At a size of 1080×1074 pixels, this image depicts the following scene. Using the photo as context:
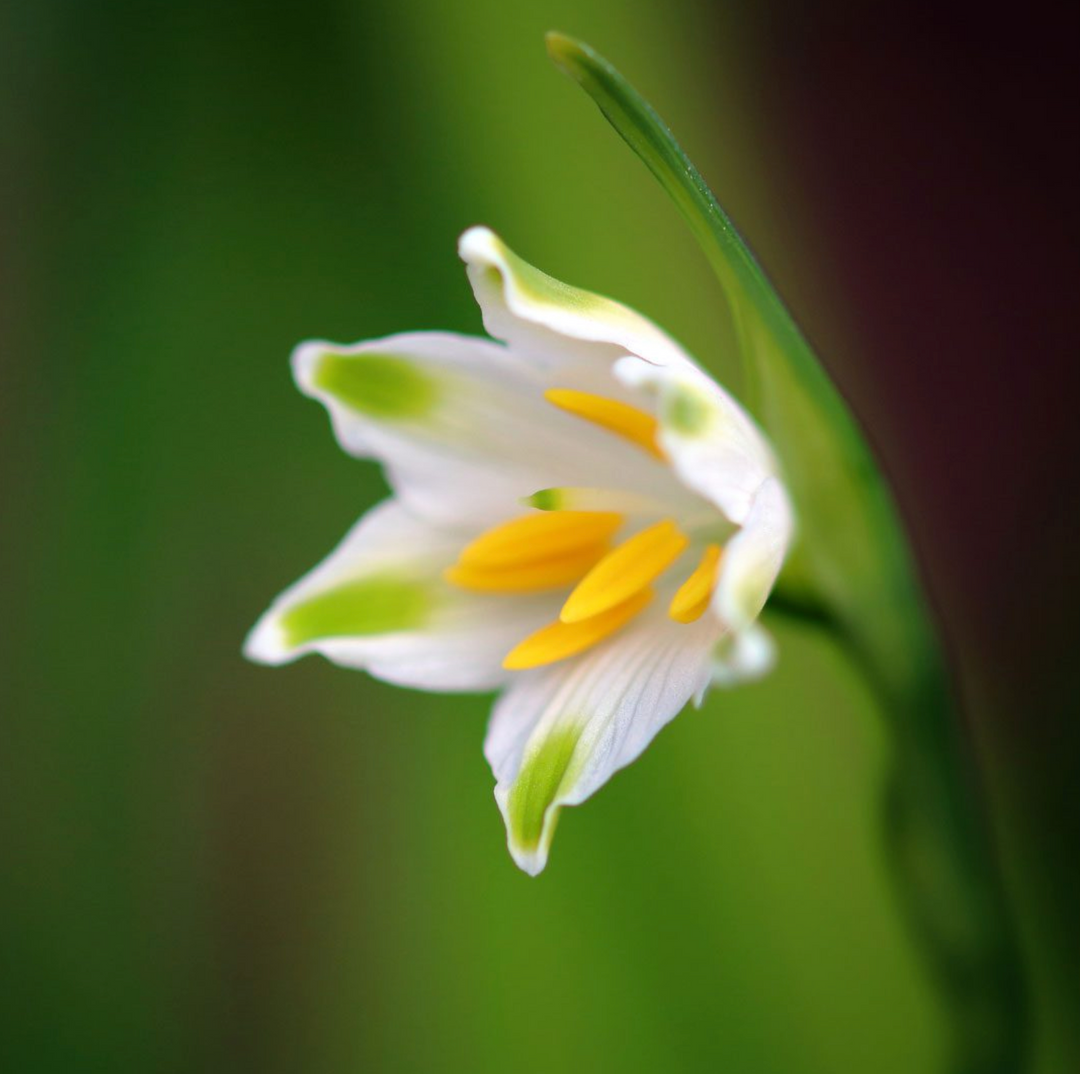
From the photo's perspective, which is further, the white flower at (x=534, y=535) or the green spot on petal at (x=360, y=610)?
the green spot on petal at (x=360, y=610)

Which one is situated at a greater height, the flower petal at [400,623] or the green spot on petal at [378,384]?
the green spot on petal at [378,384]

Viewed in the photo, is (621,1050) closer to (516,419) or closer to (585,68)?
(516,419)

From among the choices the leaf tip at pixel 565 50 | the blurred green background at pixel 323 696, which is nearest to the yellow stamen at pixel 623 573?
the leaf tip at pixel 565 50

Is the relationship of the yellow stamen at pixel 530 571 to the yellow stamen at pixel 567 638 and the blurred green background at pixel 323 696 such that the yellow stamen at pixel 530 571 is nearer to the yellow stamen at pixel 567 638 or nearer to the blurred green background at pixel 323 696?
the yellow stamen at pixel 567 638

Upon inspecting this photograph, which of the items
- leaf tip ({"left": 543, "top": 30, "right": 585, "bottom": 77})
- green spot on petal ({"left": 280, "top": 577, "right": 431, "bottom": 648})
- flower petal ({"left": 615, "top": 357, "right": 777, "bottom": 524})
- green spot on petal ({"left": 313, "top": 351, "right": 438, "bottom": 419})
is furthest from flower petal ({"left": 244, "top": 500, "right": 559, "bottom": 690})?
leaf tip ({"left": 543, "top": 30, "right": 585, "bottom": 77})

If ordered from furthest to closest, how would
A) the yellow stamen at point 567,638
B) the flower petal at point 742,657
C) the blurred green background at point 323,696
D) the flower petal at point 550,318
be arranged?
1. the blurred green background at point 323,696
2. the yellow stamen at point 567,638
3. the flower petal at point 550,318
4. the flower petal at point 742,657

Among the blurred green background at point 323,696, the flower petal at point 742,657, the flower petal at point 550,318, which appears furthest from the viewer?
the blurred green background at point 323,696

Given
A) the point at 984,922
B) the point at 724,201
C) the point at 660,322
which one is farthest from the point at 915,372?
the point at 984,922

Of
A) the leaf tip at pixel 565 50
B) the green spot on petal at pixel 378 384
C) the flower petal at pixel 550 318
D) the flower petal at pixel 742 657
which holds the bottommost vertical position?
the flower petal at pixel 742 657
